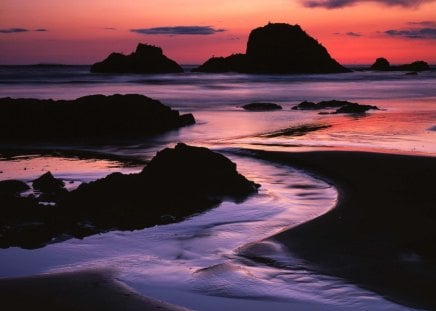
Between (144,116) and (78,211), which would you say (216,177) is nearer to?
(78,211)

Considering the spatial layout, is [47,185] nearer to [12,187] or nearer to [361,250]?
[12,187]

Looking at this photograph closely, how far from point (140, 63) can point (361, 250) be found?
104125 mm

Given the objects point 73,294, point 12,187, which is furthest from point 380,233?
point 12,187

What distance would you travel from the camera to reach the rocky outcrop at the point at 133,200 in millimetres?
6648

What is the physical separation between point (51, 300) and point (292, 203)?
4.28 metres

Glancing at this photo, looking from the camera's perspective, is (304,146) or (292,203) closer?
(292,203)

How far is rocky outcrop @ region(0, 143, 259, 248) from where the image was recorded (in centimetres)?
665

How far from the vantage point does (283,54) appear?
111312mm

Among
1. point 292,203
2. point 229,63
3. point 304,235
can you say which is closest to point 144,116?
point 292,203

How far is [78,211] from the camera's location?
7.15 metres

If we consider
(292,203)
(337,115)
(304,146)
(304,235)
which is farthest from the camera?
(337,115)

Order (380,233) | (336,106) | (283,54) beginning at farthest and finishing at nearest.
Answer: (283,54), (336,106), (380,233)

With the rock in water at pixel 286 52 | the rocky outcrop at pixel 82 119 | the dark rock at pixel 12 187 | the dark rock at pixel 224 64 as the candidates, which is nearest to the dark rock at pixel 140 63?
the dark rock at pixel 224 64

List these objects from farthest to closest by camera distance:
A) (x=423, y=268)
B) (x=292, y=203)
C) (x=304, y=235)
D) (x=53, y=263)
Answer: (x=292, y=203)
(x=304, y=235)
(x=53, y=263)
(x=423, y=268)
